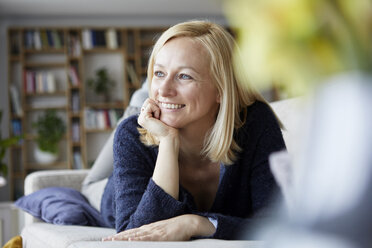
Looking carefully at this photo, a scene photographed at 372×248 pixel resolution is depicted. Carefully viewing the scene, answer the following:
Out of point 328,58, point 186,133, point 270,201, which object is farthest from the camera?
point 186,133

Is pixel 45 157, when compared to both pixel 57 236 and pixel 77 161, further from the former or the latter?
pixel 57 236

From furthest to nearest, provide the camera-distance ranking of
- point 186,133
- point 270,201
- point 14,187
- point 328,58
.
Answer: point 14,187 < point 186,133 < point 270,201 < point 328,58

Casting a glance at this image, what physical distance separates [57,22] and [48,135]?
62.4 inches

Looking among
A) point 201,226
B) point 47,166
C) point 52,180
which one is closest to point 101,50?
point 47,166

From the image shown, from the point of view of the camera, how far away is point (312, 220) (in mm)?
222

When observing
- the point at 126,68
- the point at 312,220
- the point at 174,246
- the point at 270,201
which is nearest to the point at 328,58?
the point at 312,220

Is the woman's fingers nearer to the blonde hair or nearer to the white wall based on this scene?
the blonde hair

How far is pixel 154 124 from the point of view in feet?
4.37

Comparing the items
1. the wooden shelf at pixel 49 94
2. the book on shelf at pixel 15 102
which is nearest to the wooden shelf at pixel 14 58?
the book on shelf at pixel 15 102

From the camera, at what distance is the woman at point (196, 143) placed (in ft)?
4.11

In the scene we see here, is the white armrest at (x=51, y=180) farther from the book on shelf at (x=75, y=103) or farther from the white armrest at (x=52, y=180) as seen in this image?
the book on shelf at (x=75, y=103)

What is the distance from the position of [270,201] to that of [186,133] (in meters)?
0.29

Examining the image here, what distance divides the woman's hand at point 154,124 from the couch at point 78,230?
0.32 metres

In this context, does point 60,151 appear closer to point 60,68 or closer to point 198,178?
point 60,68
